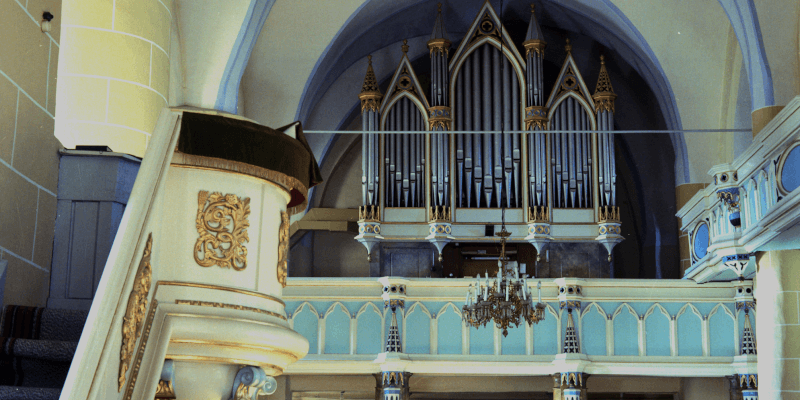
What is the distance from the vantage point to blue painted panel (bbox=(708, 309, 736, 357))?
39.0 feet

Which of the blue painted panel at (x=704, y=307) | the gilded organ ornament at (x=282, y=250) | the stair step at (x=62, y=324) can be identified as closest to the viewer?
the stair step at (x=62, y=324)

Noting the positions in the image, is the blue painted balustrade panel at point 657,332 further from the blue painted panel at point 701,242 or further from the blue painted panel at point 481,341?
the blue painted panel at point 481,341

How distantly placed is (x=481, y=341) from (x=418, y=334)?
83 centimetres

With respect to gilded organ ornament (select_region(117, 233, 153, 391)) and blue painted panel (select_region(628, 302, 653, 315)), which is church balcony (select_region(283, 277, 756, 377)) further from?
gilded organ ornament (select_region(117, 233, 153, 391))

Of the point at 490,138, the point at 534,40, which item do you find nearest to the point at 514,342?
A: the point at 490,138

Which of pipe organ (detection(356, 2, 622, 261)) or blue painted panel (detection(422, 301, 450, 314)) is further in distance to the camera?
pipe organ (detection(356, 2, 622, 261))

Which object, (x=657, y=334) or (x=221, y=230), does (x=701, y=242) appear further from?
(x=221, y=230)

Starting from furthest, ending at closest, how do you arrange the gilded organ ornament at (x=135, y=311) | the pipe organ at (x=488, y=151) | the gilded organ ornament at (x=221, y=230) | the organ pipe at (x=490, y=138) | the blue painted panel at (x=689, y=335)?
1. the organ pipe at (x=490, y=138)
2. the pipe organ at (x=488, y=151)
3. the blue painted panel at (x=689, y=335)
4. the gilded organ ornament at (x=221, y=230)
5. the gilded organ ornament at (x=135, y=311)

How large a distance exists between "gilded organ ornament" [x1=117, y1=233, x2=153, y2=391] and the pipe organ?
1015 centimetres

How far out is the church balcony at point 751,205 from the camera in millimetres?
7770

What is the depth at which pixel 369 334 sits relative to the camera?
1196 centimetres

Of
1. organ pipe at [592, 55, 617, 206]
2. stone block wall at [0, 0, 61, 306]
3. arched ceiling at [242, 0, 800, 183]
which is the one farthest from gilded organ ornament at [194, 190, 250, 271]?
organ pipe at [592, 55, 617, 206]

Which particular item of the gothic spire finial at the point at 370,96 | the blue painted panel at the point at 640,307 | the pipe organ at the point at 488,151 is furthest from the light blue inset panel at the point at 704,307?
the gothic spire finial at the point at 370,96

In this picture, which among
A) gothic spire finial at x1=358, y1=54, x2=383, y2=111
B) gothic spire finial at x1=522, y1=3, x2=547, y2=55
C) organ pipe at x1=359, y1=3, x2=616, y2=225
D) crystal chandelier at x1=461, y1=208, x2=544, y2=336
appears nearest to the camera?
crystal chandelier at x1=461, y1=208, x2=544, y2=336
